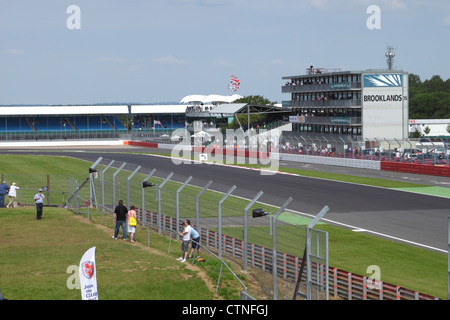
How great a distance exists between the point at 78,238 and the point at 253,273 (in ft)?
23.5

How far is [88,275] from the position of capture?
37.7 feet

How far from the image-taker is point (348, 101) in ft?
255

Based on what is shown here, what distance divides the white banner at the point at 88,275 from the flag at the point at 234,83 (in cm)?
13003

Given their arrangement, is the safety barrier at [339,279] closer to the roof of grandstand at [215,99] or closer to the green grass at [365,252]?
the green grass at [365,252]

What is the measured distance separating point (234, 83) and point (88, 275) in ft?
437

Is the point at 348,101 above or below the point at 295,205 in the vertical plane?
above

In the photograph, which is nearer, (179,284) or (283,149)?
(179,284)

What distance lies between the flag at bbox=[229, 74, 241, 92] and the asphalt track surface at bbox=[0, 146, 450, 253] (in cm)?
8983

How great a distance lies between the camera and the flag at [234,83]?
14100 cm

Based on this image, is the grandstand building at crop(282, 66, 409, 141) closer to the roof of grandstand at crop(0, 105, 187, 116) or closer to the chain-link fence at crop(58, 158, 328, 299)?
the roof of grandstand at crop(0, 105, 187, 116)

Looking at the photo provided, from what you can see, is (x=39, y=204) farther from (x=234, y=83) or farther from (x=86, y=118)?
(x=234, y=83)

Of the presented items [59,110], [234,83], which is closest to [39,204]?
[59,110]

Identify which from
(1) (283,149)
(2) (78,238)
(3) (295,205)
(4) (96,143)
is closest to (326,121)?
(1) (283,149)
